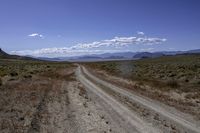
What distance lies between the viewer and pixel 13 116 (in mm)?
13891

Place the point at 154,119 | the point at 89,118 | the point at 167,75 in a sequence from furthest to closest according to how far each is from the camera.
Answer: the point at 167,75 → the point at 89,118 → the point at 154,119

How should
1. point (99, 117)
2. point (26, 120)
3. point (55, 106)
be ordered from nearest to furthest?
point (26, 120) → point (99, 117) → point (55, 106)

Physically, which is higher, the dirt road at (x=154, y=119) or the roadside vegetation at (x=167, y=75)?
the dirt road at (x=154, y=119)

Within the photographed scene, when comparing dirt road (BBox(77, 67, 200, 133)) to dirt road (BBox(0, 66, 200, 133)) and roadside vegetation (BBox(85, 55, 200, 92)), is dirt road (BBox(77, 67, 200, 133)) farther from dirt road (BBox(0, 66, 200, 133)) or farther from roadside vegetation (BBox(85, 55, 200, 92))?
roadside vegetation (BBox(85, 55, 200, 92))

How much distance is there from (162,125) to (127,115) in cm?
245

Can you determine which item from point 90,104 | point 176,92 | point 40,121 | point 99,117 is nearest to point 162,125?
point 99,117

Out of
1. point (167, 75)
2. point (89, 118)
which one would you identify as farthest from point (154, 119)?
point (167, 75)

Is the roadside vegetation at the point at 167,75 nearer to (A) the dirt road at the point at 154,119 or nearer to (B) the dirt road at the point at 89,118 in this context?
(A) the dirt road at the point at 154,119

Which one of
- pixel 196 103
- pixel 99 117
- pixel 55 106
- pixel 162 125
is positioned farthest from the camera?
pixel 196 103

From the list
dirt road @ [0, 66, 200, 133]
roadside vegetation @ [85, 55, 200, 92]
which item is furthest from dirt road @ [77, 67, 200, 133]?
roadside vegetation @ [85, 55, 200, 92]

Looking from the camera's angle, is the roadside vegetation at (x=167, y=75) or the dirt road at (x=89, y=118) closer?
the dirt road at (x=89, y=118)

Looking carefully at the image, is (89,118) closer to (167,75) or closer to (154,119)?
(154,119)

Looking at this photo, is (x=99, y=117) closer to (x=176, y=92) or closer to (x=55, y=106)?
(x=55, y=106)

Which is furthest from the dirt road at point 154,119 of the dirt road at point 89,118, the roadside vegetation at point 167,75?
the roadside vegetation at point 167,75
